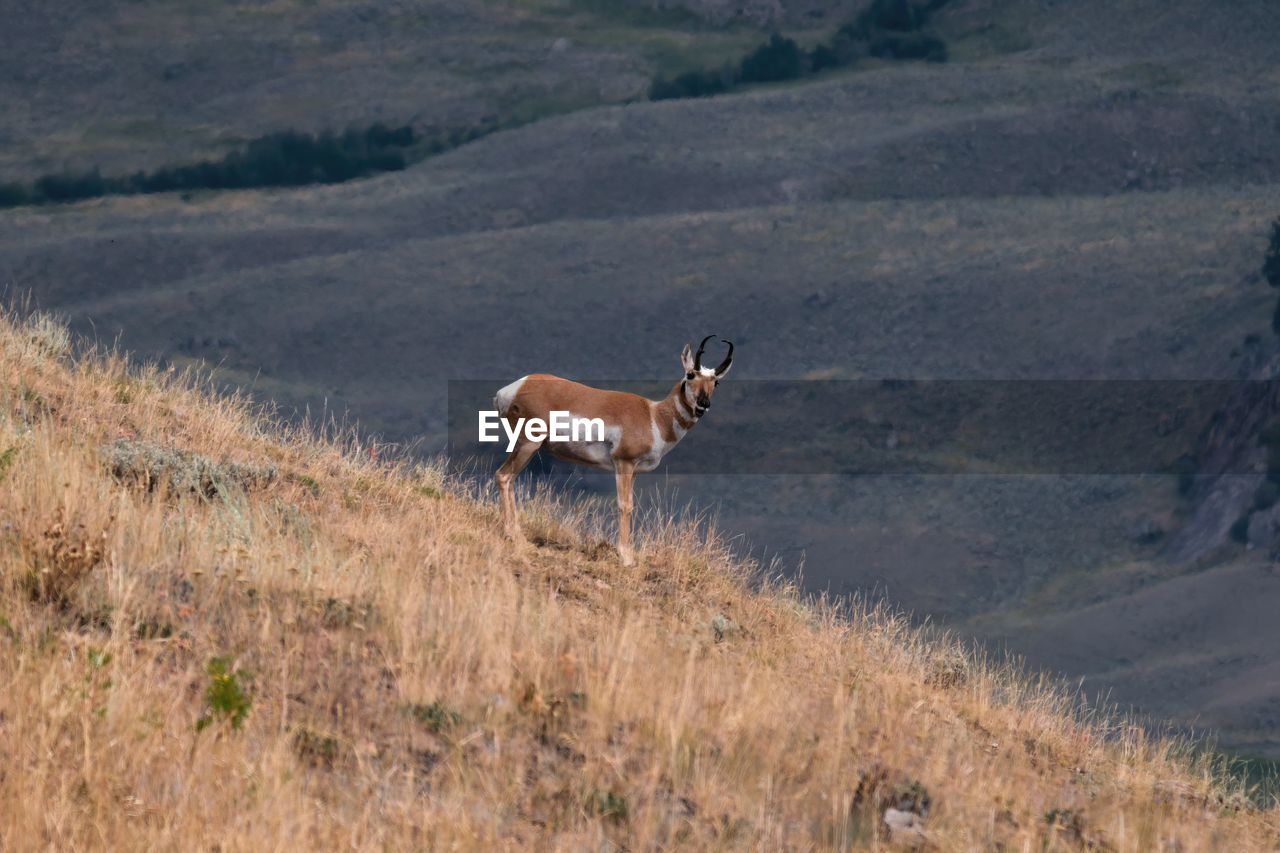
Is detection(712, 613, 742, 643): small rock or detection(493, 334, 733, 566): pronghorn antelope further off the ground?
detection(493, 334, 733, 566): pronghorn antelope

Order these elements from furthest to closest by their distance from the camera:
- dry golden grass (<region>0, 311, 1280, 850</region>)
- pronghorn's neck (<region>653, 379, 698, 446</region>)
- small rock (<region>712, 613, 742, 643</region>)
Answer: pronghorn's neck (<region>653, 379, 698, 446</region>) → small rock (<region>712, 613, 742, 643</region>) → dry golden grass (<region>0, 311, 1280, 850</region>)

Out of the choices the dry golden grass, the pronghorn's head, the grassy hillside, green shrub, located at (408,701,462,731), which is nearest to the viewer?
the dry golden grass

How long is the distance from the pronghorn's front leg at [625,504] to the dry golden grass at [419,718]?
0.89 meters

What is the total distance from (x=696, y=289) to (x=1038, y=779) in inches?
5917

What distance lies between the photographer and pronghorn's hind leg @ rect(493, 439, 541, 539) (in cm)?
1514

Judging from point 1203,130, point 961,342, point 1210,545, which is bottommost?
point 1210,545

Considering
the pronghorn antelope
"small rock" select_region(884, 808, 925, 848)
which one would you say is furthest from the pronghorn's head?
"small rock" select_region(884, 808, 925, 848)

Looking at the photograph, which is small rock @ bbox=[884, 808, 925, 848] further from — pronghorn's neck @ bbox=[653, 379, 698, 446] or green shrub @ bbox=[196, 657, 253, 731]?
pronghorn's neck @ bbox=[653, 379, 698, 446]

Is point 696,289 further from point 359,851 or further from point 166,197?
point 359,851

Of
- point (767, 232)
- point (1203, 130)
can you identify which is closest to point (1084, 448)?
point (767, 232)

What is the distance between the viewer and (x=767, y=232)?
171m

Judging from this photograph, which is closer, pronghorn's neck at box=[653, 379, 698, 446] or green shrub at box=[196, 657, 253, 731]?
green shrub at box=[196, 657, 253, 731]

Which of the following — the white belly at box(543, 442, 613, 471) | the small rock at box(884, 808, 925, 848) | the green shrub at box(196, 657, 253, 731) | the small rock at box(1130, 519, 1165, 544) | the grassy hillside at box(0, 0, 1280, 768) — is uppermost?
the green shrub at box(196, 657, 253, 731)

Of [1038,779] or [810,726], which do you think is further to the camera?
[1038,779]
